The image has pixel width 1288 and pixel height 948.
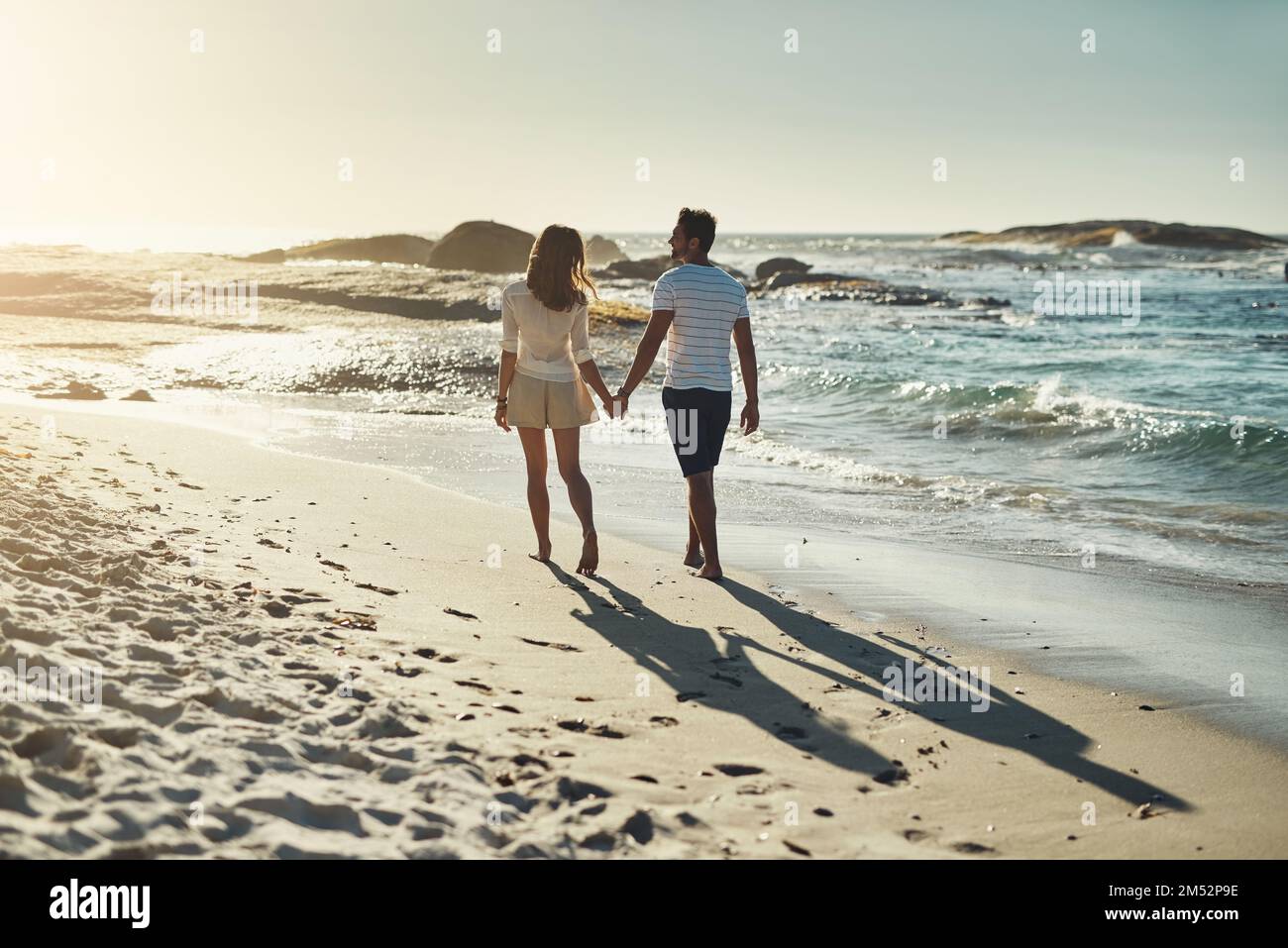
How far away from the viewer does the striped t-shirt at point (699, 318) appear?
6.46m

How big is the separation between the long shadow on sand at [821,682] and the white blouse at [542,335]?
1.39 metres

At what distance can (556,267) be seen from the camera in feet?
20.3

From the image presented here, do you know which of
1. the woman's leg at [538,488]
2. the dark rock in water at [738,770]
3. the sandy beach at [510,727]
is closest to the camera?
the sandy beach at [510,727]

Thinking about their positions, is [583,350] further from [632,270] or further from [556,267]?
[632,270]

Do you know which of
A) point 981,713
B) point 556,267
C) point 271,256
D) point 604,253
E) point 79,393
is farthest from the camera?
point 604,253

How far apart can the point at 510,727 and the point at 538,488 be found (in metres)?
2.90

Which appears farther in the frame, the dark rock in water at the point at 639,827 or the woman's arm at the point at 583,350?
the woman's arm at the point at 583,350

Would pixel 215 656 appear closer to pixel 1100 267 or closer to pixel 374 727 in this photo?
pixel 374 727

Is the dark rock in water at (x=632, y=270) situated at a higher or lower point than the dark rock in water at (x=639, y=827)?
higher

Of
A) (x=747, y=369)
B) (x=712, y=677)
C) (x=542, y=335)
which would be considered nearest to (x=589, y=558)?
(x=542, y=335)

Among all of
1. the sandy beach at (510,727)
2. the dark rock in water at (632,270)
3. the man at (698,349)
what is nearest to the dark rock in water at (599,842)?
the sandy beach at (510,727)

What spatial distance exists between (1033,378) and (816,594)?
12.8m

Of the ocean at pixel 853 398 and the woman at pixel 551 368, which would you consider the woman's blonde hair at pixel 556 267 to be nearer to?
the woman at pixel 551 368

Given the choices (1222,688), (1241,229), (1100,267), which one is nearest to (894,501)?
(1222,688)
